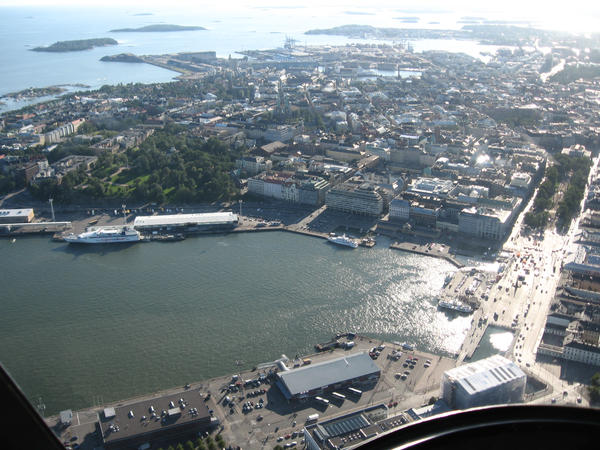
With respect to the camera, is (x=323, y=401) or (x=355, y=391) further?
(x=355, y=391)

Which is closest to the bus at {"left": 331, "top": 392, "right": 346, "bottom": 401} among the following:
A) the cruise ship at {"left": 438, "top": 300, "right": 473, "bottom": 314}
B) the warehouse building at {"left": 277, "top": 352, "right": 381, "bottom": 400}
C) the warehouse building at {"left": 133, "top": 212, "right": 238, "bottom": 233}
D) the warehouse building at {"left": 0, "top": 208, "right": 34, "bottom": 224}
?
the warehouse building at {"left": 277, "top": 352, "right": 381, "bottom": 400}

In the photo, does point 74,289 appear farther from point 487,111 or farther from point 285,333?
point 487,111

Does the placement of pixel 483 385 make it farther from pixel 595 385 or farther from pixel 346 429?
pixel 346 429

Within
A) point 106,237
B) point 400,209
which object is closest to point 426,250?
point 400,209

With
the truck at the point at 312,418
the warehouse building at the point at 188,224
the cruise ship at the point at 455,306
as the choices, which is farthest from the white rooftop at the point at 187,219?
the truck at the point at 312,418

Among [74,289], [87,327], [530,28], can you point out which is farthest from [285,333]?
[530,28]

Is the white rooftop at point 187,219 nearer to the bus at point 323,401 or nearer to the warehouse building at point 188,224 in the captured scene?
the warehouse building at point 188,224
